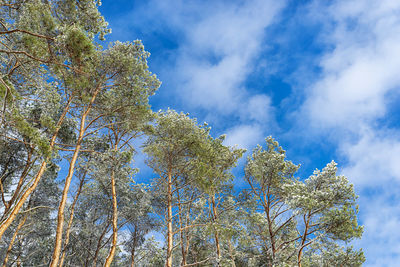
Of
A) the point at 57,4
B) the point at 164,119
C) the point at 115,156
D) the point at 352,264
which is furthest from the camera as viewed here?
the point at 352,264

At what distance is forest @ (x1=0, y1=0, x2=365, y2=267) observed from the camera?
29.0 ft

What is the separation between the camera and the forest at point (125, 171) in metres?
8.83

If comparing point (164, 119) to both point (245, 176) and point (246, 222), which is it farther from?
point (246, 222)

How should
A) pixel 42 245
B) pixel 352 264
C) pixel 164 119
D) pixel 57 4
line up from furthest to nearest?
pixel 42 245 < pixel 352 264 < pixel 164 119 < pixel 57 4

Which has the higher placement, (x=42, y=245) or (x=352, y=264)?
(x=42, y=245)

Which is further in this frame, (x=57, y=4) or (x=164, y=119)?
(x=164, y=119)

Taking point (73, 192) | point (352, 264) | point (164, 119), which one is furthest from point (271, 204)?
point (73, 192)

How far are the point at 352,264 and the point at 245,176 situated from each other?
818 cm

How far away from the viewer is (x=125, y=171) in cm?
1147

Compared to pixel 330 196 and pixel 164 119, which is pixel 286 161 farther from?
pixel 164 119

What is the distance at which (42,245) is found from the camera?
54.3ft

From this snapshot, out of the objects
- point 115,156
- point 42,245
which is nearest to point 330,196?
point 115,156

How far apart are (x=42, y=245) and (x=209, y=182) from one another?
12905mm

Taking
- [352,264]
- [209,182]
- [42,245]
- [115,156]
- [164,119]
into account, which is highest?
[164,119]
